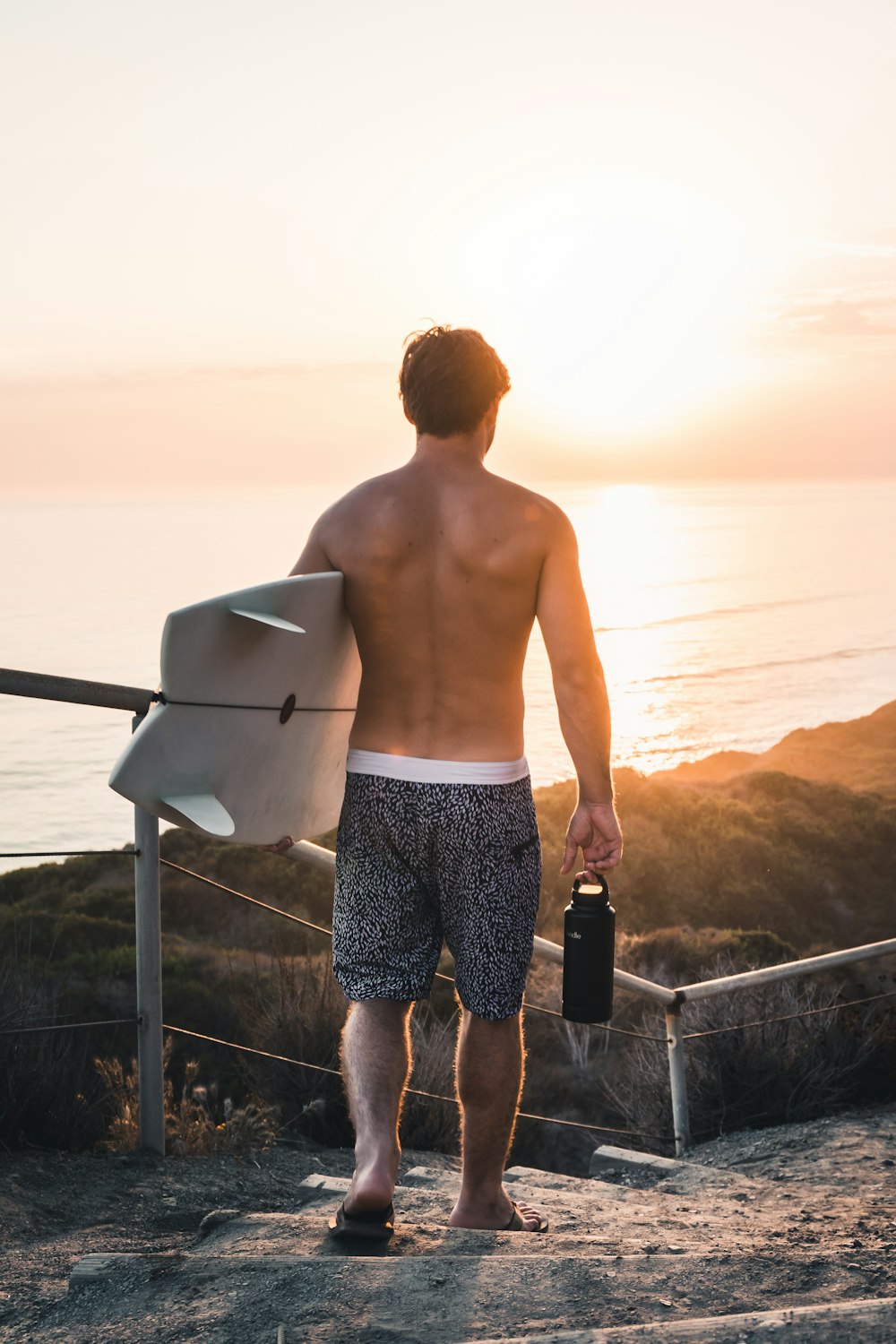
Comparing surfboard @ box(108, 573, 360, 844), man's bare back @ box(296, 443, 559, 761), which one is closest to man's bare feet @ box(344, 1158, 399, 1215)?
surfboard @ box(108, 573, 360, 844)

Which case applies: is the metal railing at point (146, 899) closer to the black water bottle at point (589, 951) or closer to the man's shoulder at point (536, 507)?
the black water bottle at point (589, 951)

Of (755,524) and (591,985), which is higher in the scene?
(755,524)

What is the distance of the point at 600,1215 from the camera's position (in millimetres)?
2883

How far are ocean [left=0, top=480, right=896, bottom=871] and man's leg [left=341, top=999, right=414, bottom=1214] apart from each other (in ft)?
44.0

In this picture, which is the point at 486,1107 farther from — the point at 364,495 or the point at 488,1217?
the point at 364,495

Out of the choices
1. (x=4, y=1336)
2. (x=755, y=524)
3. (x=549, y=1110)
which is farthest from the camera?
(x=755, y=524)

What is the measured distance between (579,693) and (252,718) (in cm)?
66

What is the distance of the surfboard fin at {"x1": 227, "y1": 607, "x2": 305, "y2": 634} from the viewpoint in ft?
7.57

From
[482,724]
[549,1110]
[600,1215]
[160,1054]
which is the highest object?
[482,724]

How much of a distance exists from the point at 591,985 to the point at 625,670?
50.9 m

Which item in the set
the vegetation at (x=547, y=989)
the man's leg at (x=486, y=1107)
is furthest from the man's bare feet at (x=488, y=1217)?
the vegetation at (x=547, y=989)

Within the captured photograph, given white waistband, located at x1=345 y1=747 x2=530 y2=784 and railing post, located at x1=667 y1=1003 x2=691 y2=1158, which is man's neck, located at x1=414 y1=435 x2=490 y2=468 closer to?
white waistband, located at x1=345 y1=747 x2=530 y2=784

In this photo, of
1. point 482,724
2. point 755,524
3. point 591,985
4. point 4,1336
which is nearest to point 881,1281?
point 591,985

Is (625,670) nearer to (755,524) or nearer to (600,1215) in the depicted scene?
(600,1215)
